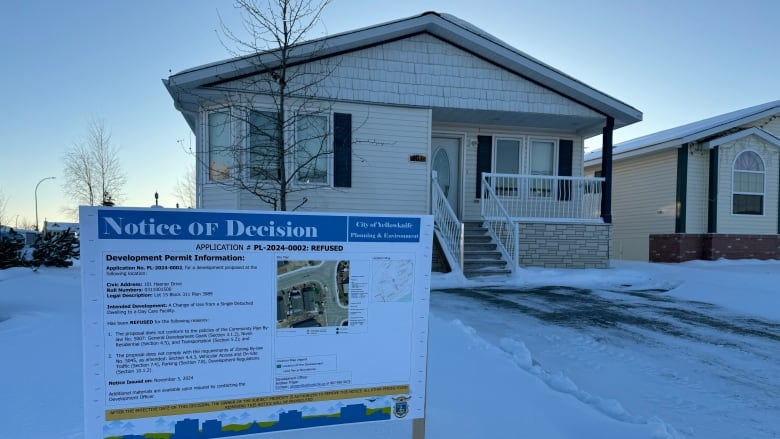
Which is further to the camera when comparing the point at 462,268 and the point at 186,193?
the point at 186,193

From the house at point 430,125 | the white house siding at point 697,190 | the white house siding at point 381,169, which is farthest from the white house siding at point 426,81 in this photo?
the white house siding at point 697,190

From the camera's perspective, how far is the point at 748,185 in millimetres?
14039

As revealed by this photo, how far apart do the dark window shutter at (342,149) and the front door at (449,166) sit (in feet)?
8.82

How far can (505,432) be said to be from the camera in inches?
97.9

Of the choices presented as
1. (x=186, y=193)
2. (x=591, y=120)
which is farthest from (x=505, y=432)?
(x=186, y=193)

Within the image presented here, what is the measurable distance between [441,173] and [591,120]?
375cm

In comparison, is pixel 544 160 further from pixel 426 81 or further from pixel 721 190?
pixel 721 190

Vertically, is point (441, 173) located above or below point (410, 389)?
above

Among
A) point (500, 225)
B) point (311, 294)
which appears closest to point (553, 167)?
point (500, 225)

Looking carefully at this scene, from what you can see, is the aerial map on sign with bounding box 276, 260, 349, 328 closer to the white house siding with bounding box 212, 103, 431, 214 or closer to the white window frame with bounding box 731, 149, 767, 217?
the white house siding with bounding box 212, 103, 431, 214

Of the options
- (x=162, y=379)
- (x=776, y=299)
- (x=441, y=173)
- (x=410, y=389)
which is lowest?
(x=776, y=299)

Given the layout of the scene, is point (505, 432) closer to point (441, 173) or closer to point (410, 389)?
point (410, 389)

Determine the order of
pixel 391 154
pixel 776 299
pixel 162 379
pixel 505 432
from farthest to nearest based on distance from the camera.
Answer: pixel 391 154 < pixel 776 299 < pixel 505 432 < pixel 162 379

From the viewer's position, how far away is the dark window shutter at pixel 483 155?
1086 centimetres
